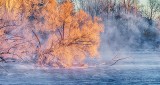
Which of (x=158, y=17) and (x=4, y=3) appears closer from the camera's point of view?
(x=4, y=3)

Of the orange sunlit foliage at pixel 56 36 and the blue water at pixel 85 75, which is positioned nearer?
the blue water at pixel 85 75

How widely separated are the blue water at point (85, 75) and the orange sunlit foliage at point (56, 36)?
35.3 inches

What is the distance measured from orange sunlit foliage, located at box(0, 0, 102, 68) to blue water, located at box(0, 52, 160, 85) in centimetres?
90

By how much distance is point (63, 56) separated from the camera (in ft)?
99.5

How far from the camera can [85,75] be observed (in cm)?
2848

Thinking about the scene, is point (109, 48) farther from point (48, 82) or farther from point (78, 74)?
point (48, 82)

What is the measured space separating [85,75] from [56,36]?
4058mm

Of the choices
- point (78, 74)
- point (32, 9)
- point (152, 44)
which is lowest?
point (152, 44)

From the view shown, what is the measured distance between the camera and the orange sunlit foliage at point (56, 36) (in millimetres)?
30547

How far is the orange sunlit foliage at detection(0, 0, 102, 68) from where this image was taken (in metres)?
30.5

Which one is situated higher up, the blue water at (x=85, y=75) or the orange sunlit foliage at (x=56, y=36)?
the orange sunlit foliage at (x=56, y=36)

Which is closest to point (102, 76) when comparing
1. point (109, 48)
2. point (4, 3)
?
point (4, 3)

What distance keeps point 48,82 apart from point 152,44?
2819cm

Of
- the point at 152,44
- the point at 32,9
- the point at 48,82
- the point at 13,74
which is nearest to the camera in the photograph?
the point at 48,82
